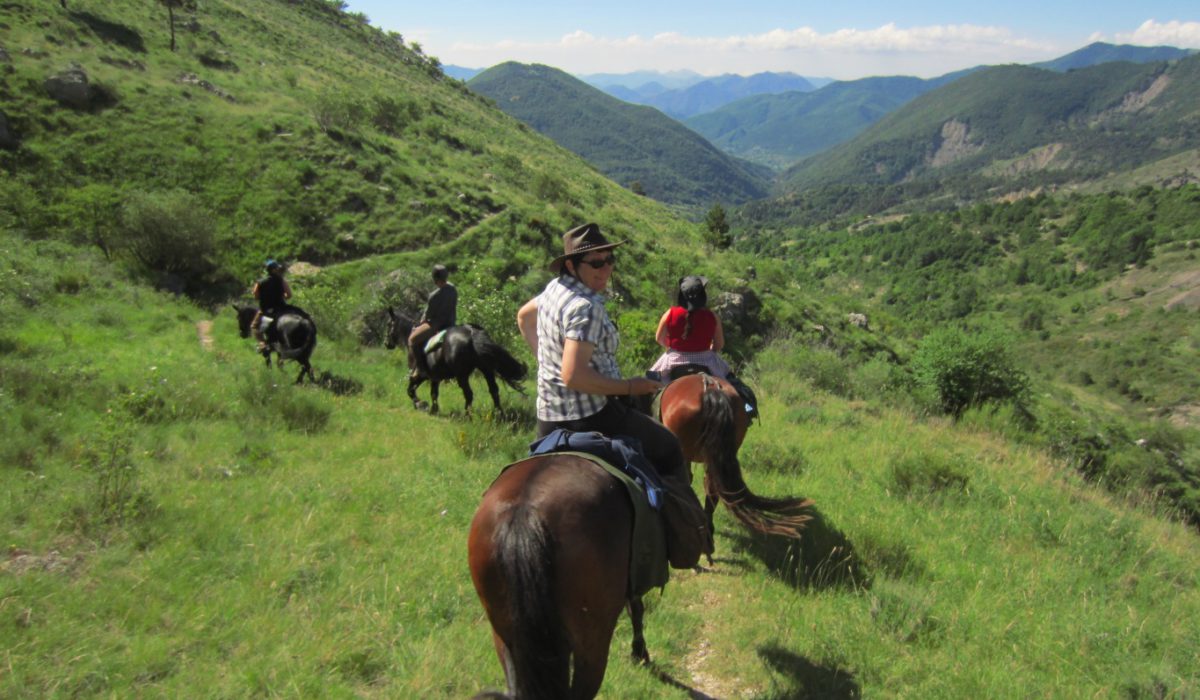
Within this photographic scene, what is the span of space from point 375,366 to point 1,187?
15.7m

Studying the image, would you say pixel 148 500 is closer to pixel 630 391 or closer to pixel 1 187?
pixel 630 391

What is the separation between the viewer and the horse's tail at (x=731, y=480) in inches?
198

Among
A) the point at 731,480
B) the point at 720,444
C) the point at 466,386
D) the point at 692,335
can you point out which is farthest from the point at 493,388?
the point at 731,480

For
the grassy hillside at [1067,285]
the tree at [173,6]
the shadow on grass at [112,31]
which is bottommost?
the grassy hillside at [1067,285]

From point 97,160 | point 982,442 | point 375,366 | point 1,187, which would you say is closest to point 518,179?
point 97,160

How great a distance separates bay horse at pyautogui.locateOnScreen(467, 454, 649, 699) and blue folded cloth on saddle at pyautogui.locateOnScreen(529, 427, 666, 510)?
0.34 meters

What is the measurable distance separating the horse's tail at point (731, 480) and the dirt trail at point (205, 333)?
39.3 ft

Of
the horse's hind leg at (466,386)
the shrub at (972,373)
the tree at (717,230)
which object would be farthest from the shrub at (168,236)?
the tree at (717,230)

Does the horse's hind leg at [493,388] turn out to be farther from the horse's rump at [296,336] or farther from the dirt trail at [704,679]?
the dirt trail at [704,679]

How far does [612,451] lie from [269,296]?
1010 centimetres

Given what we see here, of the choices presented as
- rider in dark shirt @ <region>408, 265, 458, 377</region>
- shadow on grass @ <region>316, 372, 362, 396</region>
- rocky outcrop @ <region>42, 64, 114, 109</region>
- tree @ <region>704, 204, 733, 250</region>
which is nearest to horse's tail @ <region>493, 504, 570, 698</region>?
rider in dark shirt @ <region>408, 265, 458, 377</region>

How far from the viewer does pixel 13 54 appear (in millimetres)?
22938

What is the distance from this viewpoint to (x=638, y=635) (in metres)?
4.11

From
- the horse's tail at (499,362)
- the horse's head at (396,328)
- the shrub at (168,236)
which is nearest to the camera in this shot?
the horse's tail at (499,362)
